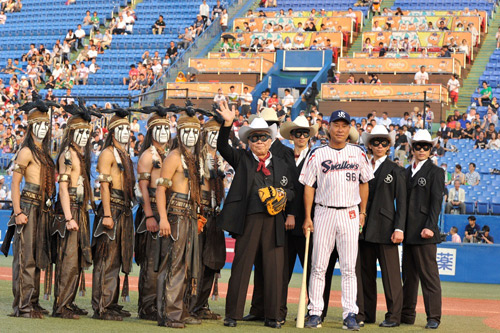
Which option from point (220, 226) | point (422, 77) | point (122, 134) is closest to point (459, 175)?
point (422, 77)

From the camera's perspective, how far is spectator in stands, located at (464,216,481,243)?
1727cm

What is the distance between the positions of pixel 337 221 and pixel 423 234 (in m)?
1.12

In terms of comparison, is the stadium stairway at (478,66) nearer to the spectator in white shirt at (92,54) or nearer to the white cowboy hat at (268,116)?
the spectator in white shirt at (92,54)

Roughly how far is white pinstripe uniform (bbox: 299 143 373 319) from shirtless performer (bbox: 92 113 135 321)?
6.47ft

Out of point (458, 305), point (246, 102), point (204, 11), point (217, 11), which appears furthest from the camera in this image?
point (217, 11)

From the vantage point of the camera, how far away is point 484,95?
79.0ft

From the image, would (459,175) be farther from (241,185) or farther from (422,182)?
(241,185)

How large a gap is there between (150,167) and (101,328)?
6.21 ft

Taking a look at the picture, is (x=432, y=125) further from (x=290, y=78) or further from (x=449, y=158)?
(x=290, y=78)

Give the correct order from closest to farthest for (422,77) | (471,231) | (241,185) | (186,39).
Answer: (241,185)
(471,231)
(422,77)
(186,39)

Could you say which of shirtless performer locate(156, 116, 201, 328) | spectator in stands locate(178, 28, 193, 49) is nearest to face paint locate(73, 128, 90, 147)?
shirtless performer locate(156, 116, 201, 328)

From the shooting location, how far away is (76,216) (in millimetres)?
9336

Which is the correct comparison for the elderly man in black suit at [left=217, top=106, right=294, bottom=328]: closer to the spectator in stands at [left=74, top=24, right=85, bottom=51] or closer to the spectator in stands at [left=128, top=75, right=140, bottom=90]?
the spectator in stands at [left=128, top=75, right=140, bottom=90]

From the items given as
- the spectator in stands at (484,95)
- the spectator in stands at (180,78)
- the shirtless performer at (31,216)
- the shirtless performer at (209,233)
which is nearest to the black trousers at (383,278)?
the shirtless performer at (209,233)
